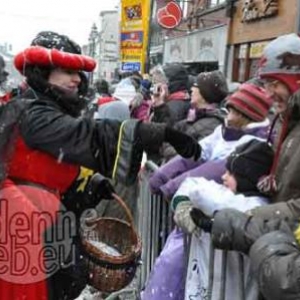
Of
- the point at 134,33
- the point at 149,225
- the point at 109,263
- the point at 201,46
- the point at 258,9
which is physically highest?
the point at 258,9

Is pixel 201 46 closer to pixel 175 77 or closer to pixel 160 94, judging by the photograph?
pixel 175 77

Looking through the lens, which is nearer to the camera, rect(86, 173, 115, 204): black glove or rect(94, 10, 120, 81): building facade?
rect(86, 173, 115, 204): black glove

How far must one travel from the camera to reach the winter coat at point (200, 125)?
4.04 meters

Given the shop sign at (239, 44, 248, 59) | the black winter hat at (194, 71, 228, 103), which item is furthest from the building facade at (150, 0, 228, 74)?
the black winter hat at (194, 71, 228, 103)

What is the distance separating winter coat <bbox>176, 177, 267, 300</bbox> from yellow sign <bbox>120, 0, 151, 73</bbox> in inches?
489

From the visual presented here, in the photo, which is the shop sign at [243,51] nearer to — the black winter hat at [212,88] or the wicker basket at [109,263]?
the black winter hat at [212,88]

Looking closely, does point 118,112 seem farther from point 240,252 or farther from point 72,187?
point 240,252

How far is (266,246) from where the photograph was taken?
1855mm

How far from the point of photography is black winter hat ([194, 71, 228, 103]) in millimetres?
4398

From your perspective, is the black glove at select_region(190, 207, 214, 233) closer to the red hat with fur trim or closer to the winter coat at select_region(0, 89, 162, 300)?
the winter coat at select_region(0, 89, 162, 300)

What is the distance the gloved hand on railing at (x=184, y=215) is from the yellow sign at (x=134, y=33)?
12297 millimetres

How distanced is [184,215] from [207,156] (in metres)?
0.70

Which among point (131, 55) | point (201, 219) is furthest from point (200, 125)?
point (131, 55)

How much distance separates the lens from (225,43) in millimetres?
18438
